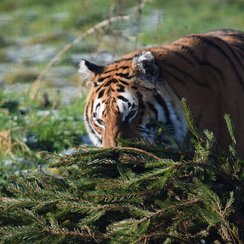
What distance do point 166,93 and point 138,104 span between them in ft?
0.59

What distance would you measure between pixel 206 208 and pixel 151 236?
0.91 ft

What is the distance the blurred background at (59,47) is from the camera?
A: 785cm

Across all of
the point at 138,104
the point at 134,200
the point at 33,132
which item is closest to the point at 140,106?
the point at 138,104

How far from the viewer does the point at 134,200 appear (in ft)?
13.6

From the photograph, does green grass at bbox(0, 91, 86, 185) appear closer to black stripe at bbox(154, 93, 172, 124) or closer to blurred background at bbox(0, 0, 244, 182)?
blurred background at bbox(0, 0, 244, 182)

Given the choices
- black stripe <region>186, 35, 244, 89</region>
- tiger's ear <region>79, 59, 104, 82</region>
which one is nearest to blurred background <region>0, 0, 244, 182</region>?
tiger's ear <region>79, 59, 104, 82</region>

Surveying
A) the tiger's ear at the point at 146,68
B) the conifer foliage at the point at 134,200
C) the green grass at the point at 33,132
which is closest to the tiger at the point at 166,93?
the tiger's ear at the point at 146,68

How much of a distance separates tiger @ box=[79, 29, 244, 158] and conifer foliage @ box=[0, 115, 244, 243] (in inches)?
34.1

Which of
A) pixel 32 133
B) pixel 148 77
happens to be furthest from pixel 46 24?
pixel 148 77

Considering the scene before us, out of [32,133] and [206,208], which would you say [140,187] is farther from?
[32,133]

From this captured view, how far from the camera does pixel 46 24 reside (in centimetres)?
1645

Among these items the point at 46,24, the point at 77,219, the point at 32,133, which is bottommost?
the point at 46,24

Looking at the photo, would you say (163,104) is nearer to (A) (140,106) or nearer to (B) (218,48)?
(A) (140,106)

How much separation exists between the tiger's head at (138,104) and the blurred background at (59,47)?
1.45 meters
